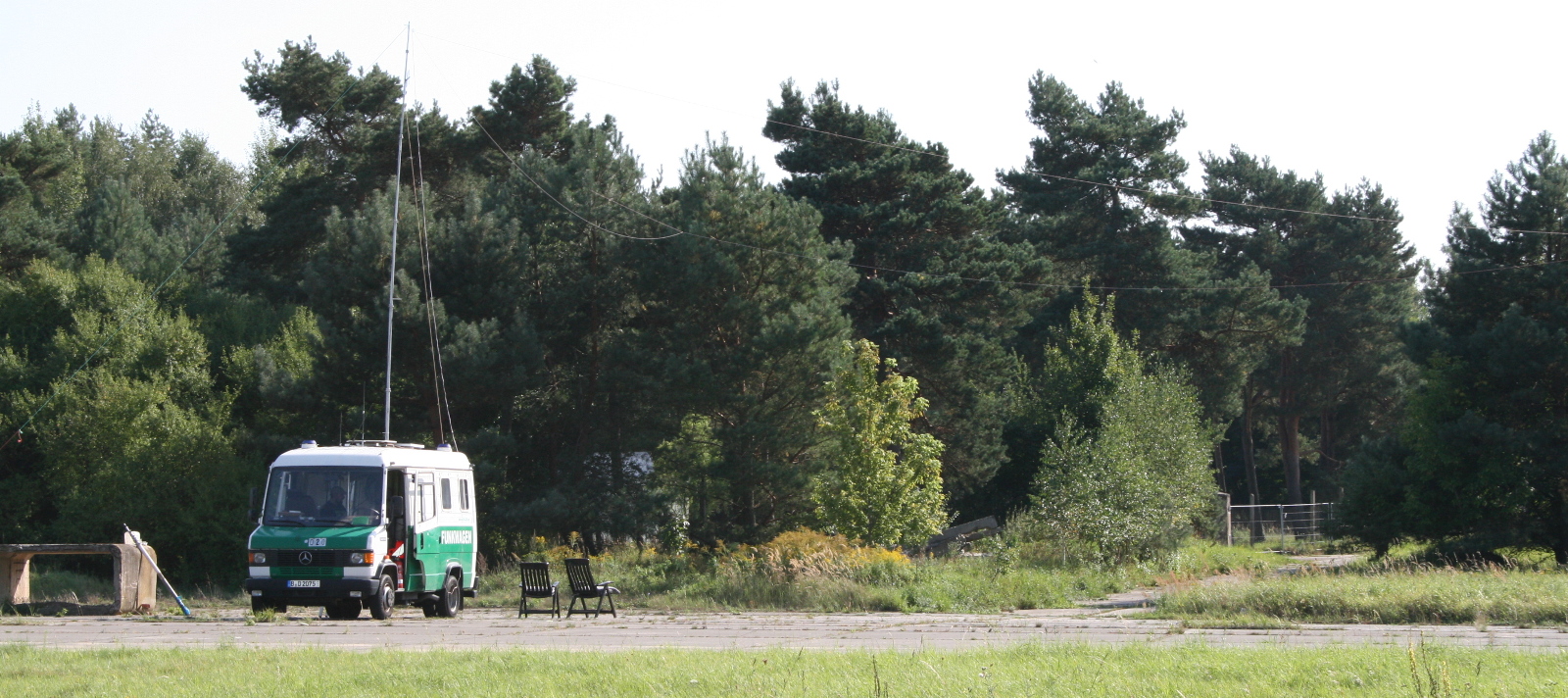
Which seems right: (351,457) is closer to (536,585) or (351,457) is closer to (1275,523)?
(536,585)

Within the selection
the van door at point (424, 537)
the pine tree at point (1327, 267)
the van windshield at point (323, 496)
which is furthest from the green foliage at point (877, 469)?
the pine tree at point (1327, 267)

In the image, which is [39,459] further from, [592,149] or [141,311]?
[592,149]

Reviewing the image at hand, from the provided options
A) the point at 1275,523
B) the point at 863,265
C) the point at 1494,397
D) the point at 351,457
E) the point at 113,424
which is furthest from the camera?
the point at 1275,523

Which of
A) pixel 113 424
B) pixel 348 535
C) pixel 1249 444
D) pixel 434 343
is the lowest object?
pixel 348 535

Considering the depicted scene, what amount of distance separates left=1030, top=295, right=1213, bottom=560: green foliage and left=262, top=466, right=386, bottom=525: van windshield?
16981mm

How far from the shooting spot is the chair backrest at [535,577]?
19578mm

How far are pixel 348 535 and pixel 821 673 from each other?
1007 cm

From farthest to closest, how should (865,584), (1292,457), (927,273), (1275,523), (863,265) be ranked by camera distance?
1. (1292,457)
2. (1275,523)
3. (863,265)
4. (927,273)
5. (865,584)

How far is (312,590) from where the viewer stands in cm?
1784

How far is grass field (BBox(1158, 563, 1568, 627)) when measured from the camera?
53.5 feet

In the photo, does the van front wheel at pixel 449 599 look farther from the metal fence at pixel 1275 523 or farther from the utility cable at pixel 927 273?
the metal fence at pixel 1275 523

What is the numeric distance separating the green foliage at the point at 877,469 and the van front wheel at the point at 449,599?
378 inches

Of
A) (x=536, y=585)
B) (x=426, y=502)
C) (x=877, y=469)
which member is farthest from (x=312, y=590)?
(x=877, y=469)

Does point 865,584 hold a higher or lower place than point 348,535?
lower
